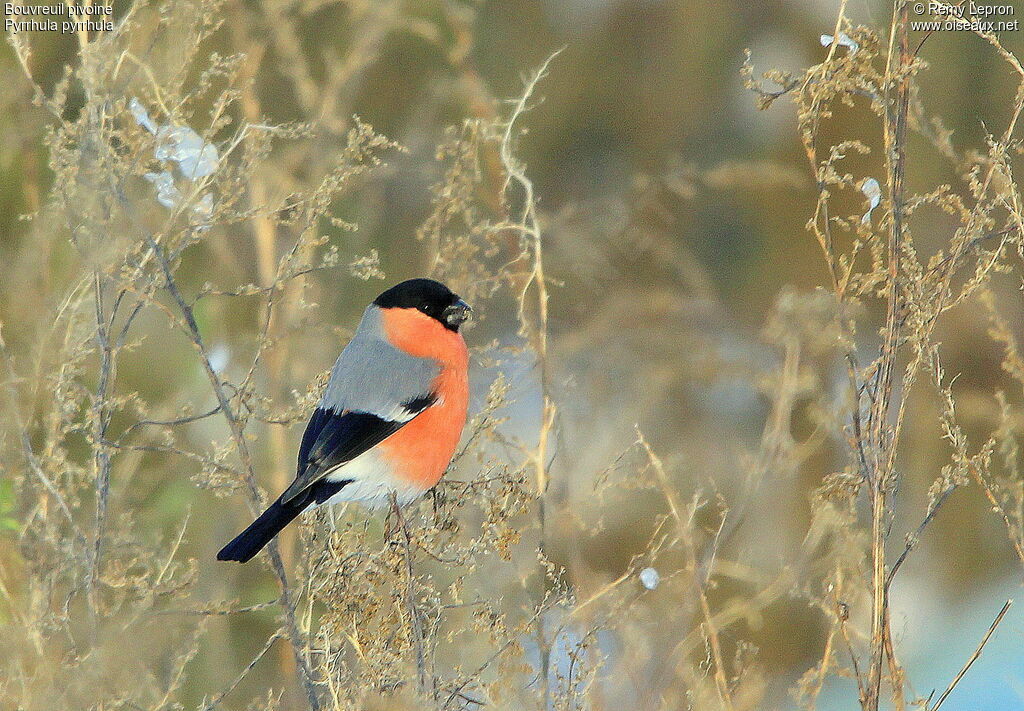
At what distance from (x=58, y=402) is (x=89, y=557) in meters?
0.35

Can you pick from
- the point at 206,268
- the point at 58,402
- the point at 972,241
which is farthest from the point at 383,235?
the point at 972,241

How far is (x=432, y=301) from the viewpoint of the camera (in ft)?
10.4

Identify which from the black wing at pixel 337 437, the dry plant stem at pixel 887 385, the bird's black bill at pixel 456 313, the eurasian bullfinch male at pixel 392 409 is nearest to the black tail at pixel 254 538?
the eurasian bullfinch male at pixel 392 409

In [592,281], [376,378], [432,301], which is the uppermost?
[432,301]

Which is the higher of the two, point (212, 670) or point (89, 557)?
point (89, 557)

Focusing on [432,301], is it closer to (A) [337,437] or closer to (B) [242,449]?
(A) [337,437]

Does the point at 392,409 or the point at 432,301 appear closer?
the point at 392,409

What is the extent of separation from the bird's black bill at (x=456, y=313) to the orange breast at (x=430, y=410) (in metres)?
0.06

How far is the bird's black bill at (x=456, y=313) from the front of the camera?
3.07 metres

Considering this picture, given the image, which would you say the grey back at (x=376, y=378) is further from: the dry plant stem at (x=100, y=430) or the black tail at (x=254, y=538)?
the dry plant stem at (x=100, y=430)

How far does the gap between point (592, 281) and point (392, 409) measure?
2.57 meters

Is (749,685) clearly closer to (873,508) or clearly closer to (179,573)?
(873,508)

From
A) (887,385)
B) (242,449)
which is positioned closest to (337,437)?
(242,449)

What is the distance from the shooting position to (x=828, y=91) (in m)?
2.05
